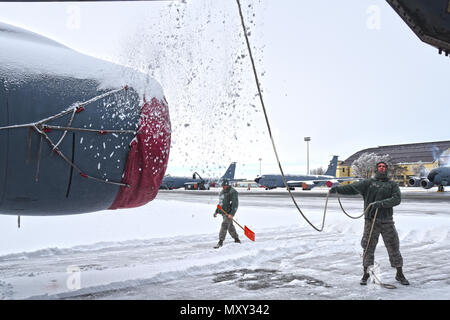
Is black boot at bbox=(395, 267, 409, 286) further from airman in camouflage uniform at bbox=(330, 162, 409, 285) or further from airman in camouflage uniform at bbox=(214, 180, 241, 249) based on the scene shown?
airman in camouflage uniform at bbox=(214, 180, 241, 249)

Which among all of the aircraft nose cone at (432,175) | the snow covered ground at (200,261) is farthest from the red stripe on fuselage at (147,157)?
the aircraft nose cone at (432,175)

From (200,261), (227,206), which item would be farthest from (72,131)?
(227,206)

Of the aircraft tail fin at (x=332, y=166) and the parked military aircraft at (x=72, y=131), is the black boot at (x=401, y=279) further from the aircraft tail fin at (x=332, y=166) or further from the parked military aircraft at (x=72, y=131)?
the aircraft tail fin at (x=332, y=166)

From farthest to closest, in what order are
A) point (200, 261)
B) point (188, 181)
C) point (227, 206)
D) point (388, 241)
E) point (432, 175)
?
1. point (188, 181)
2. point (432, 175)
3. point (227, 206)
4. point (200, 261)
5. point (388, 241)

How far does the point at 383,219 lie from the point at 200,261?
11.0ft

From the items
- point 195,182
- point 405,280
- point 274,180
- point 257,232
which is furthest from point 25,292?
point 195,182

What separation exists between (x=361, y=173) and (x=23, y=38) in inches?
3176

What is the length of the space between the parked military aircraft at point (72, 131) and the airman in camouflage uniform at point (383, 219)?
3.24 metres

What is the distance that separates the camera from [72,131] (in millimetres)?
3990

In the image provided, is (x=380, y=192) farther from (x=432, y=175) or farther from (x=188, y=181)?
(x=188, y=181)

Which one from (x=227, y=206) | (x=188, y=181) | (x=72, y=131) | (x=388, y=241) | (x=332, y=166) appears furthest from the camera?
(x=188, y=181)

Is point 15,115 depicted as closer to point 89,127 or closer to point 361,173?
point 89,127

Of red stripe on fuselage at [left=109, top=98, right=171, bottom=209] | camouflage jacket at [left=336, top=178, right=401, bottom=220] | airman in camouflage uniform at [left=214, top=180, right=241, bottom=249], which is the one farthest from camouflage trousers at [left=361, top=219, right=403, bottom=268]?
airman in camouflage uniform at [left=214, top=180, right=241, bottom=249]

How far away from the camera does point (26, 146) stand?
12.5ft
